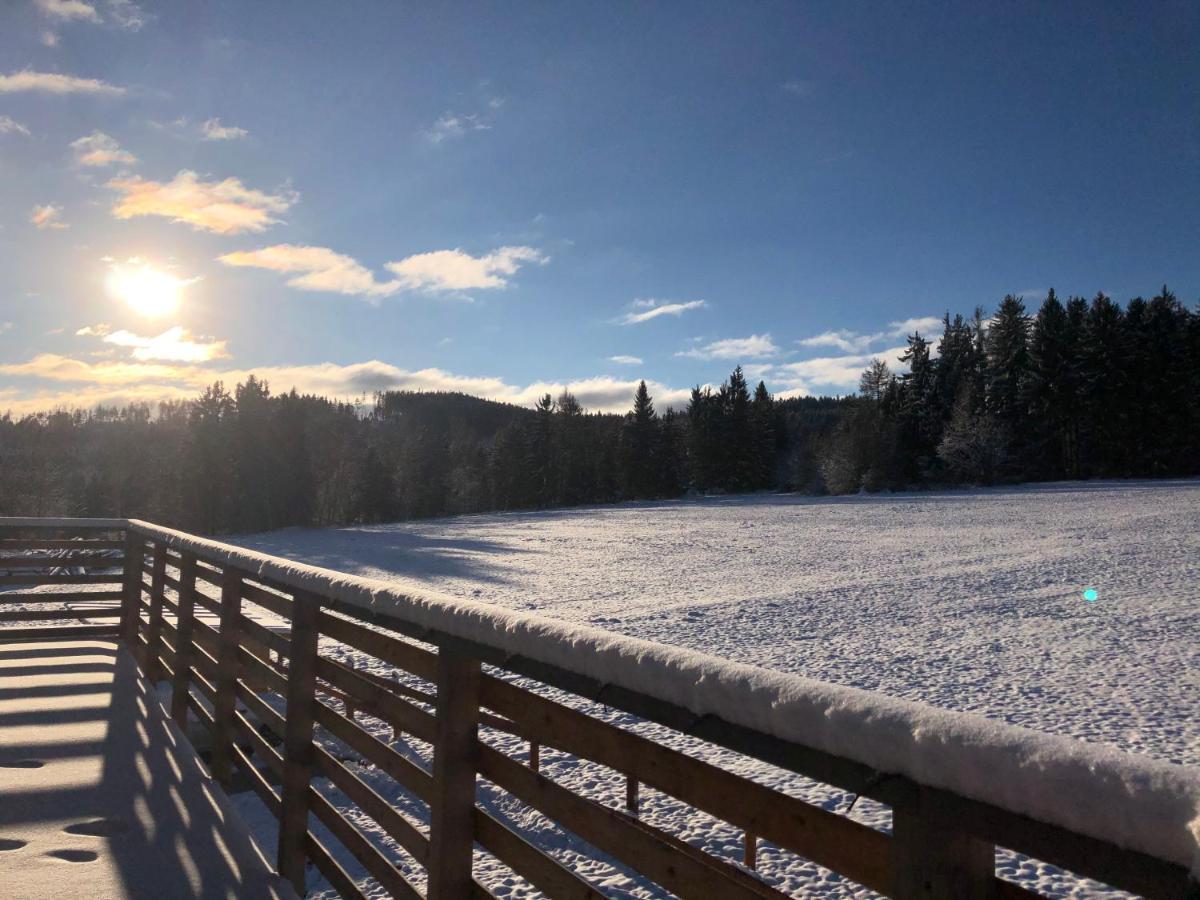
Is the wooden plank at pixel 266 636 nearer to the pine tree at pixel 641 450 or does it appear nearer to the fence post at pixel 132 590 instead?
the fence post at pixel 132 590

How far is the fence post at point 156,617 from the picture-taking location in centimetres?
517

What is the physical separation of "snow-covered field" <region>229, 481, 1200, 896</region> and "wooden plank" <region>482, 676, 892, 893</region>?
2697 mm

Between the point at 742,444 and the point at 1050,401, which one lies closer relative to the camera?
the point at 1050,401

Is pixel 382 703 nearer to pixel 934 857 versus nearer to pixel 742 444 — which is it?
pixel 934 857

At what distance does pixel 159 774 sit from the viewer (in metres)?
3.83

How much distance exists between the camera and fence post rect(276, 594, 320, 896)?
2768mm

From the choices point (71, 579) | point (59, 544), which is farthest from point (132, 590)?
point (59, 544)

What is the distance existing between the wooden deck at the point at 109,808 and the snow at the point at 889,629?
3.73 feet

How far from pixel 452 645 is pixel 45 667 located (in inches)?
219

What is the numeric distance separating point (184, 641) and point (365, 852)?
2.66 meters

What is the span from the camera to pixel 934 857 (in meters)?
A: 0.92

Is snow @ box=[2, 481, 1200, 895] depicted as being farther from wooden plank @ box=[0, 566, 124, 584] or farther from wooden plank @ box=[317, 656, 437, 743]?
wooden plank @ box=[0, 566, 124, 584]

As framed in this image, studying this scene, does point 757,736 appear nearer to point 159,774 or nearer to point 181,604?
point 159,774

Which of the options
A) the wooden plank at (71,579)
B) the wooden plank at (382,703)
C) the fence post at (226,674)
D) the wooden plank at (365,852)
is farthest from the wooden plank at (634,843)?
the wooden plank at (71,579)
